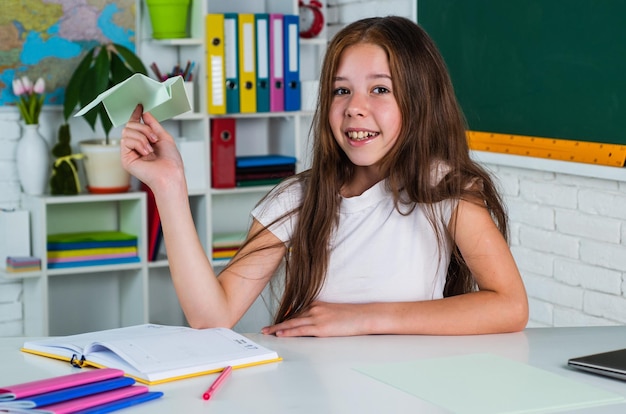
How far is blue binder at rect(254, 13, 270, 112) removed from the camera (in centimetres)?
359

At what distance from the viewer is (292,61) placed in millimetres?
3672

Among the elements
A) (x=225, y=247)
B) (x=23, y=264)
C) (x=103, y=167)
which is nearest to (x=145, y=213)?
(x=103, y=167)

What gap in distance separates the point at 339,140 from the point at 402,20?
27 cm

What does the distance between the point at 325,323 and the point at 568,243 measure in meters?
1.36

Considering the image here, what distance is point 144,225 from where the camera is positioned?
3.48 metres

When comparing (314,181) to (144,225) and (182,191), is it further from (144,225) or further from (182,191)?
(144,225)

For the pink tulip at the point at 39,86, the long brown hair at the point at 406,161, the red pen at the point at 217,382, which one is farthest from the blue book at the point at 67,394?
the pink tulip at the point at 39,86

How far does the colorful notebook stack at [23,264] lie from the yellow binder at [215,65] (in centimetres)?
88

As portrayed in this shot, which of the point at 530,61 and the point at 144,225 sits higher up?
the point at 530,61

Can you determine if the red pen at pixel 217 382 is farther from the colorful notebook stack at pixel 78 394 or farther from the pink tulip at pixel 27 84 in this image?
the pink tulip at pixel 27 84

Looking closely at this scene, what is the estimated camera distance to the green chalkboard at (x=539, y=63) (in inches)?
97.1

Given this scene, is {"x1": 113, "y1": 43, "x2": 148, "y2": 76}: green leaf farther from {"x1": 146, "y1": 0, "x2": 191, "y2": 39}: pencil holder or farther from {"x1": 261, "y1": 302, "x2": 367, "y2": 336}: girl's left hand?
{"x1": 261, "y1": 302, "x2": 367, "y2": 336}: girl's left hand

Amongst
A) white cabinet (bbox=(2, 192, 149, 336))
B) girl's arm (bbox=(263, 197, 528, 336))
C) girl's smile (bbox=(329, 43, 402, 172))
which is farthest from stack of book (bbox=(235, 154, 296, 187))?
girl's arm (bbox=(263, 197, 528, 336))

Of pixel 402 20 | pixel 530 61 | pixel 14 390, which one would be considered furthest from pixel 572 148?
pixel 14 390
